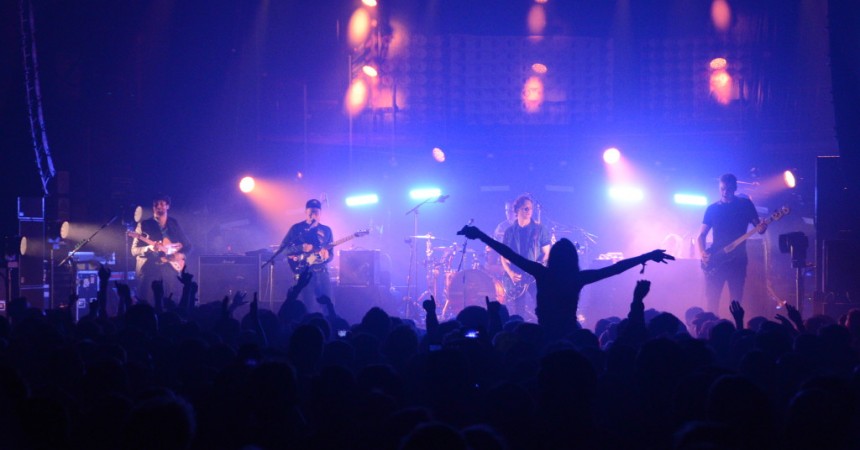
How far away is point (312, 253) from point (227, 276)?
1951mm

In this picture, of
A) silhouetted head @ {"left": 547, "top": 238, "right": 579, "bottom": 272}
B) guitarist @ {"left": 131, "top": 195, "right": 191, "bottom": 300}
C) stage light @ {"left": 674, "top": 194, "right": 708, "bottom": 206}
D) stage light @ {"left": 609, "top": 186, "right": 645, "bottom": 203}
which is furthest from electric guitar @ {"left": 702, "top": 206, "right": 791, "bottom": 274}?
stage light @ {"left": 609, "top": 186, "right": 645, "bottom": 203}

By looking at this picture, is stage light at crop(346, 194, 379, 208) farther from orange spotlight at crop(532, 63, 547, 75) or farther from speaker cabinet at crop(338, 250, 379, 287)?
orange spotlight at crop(532, 63, 547, 75)

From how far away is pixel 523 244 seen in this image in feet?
45.2

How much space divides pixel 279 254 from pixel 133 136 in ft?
19.1

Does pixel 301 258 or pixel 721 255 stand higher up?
pixel 721 255

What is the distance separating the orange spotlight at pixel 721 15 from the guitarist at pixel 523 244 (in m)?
10.5

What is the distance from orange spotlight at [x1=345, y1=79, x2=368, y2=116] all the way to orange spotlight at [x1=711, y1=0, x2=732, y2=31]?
382 inches

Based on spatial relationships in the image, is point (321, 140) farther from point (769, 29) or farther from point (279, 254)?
point (769, 29)

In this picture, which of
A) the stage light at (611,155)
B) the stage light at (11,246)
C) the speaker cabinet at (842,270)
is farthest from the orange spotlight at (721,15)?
the stage light at (11,246)

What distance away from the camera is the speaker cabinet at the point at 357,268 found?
16016 mm

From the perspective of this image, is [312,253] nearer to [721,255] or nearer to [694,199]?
[721,255]

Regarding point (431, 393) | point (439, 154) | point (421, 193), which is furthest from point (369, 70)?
point (431, 393)

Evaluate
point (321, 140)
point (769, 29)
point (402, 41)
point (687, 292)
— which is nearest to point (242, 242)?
point (321, 140)

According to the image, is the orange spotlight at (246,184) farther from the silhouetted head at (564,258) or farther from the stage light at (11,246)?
the silhouetted head at (564,258)
